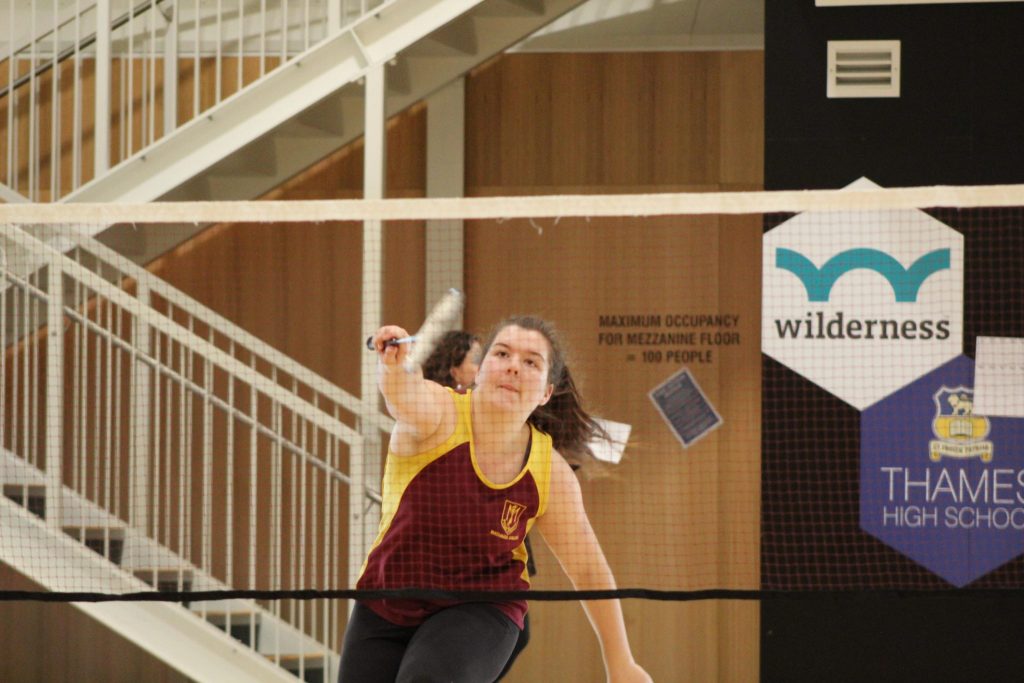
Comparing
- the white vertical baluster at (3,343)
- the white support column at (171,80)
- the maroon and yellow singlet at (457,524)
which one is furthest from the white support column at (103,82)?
the maroon and yellow singlet at (457,524)

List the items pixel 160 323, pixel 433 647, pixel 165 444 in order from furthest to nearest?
1. pixel 165 444
2. pixel 160 323
3. pixel 433 647

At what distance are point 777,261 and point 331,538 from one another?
9.58 ft

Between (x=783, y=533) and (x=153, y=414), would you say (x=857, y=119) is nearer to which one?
(x=783, y=533)

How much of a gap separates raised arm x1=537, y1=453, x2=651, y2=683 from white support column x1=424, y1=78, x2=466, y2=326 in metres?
3.49

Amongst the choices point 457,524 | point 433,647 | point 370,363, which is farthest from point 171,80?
point 433,647

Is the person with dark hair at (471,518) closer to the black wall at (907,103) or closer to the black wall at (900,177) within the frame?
the black wall at (900,177)

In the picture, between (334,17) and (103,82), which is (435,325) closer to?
(334,17)

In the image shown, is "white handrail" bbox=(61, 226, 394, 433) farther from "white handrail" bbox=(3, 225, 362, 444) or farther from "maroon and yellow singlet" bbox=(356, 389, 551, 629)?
"maroon and yellow singlet" bbox=(356, 389, 551, 629)

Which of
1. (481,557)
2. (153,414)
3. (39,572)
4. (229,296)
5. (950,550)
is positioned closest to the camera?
(481,557)

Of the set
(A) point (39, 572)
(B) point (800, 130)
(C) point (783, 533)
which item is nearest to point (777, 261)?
(B) point (800, 130)

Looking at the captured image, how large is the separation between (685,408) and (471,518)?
371 cm

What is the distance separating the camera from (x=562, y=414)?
3977 millimetres

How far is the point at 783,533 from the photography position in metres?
6.17

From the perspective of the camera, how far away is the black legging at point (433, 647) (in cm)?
293
